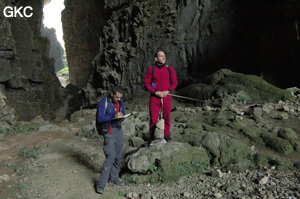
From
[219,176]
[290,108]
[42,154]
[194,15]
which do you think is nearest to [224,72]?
[290,108]

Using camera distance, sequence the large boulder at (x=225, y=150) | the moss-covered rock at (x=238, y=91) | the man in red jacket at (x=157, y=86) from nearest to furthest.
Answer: the large boulder at (x=225, y=150)
the man in red jacket at (x=157, y=86)
the moss-covered rock at (x=238, y=91)

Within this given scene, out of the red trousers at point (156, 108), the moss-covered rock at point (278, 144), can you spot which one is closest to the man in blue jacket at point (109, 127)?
the red trousers at point (156, 108)

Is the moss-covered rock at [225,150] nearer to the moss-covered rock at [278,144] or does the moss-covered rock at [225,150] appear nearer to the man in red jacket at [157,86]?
the moss-covered rock at [278,144]

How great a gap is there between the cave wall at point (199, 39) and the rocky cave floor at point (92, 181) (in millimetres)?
6660

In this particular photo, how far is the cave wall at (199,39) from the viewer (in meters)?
12.8

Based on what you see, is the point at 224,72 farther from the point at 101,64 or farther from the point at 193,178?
the point at 101,64

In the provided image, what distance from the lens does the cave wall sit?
42.0ft

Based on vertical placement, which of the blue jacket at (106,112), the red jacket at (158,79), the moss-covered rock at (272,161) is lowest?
the moss-covered rock at (272,161)

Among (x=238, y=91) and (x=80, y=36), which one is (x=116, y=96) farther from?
(x=80, y=36)

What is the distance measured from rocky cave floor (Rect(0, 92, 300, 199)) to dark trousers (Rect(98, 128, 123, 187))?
254mm

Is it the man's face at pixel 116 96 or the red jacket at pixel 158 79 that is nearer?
the man's face at pixel 116 96

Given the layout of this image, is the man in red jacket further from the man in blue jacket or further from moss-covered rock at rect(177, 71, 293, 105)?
moss-covered rock at rect(177, 71, 293, 105)

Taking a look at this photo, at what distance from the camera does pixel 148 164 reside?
515 centimetres

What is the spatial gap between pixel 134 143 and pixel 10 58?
66.3ft
